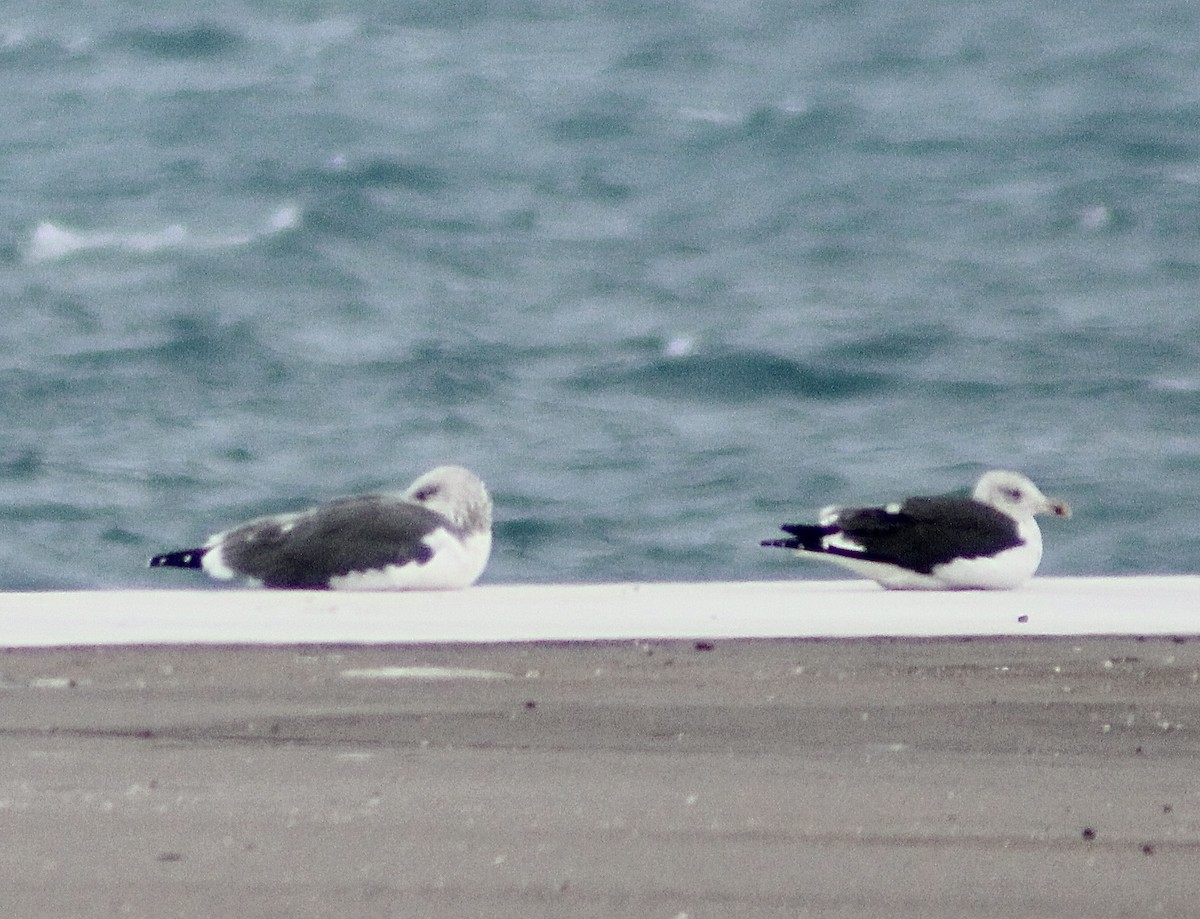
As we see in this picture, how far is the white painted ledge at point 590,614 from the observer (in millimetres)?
9141

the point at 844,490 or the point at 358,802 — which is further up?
the point at 358,802

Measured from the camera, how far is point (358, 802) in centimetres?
620

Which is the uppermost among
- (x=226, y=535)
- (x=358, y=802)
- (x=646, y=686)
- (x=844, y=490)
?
(x=358, y=802)

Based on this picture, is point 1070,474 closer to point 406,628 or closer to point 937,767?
point 406,628

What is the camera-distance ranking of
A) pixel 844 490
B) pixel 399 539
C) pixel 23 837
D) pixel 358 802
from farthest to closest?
pixel 844 490 < pixel 399 539 < pixel 358 802 < pixel 23 837

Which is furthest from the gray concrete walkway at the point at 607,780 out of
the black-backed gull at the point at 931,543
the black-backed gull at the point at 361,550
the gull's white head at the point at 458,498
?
the gull's white head at the point at 458,498

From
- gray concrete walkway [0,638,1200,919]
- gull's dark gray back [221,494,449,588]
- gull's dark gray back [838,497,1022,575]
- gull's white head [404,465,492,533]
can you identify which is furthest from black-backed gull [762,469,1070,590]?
gray concrete walkway [0,638,1200,919]

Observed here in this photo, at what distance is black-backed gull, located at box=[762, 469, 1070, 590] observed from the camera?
10.9 meters

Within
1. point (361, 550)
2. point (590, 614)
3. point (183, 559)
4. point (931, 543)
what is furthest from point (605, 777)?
point (183, 559)

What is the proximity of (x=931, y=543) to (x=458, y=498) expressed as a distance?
6.58 feet

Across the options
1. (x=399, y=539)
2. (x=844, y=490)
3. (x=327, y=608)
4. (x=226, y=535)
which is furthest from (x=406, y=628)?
(x=844, y=490)

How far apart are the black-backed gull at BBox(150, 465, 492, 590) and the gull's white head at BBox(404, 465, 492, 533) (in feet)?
0.56

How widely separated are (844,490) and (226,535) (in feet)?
38.2

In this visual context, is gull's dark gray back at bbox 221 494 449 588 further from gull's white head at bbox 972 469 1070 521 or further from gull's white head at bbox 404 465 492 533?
gull's white head at bbox 972 469 1070 521
